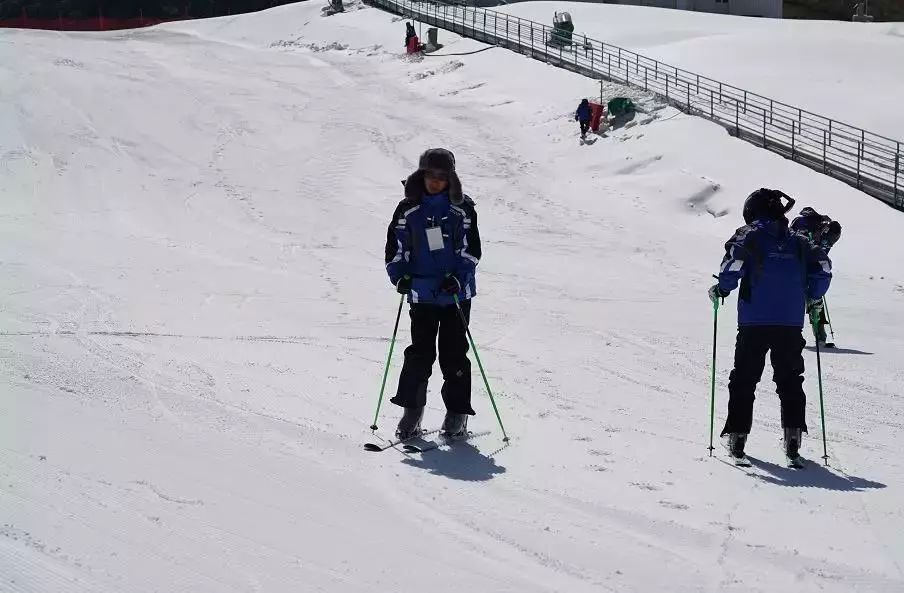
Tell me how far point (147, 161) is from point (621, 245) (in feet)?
34.2

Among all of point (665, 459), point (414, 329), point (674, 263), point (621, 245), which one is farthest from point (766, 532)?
point (621, 245)

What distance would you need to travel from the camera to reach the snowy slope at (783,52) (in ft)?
95.1

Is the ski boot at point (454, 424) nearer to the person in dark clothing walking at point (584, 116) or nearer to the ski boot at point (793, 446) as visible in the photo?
the ski boot at point (793, 446)

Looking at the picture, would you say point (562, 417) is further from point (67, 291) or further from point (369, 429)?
point (67, 291)

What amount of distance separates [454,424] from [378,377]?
1.99 m

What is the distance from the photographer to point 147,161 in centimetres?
2358

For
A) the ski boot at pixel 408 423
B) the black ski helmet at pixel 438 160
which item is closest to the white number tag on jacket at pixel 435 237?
the black ski helmet at pixel 438 160

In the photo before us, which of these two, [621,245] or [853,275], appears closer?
[853,275]

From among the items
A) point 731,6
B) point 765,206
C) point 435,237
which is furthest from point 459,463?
point 731,6

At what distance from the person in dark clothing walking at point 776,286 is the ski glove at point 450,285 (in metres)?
1.55

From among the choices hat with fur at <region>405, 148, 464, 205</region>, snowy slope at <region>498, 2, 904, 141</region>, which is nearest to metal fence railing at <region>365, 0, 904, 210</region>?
snowy slope at <region>498, 2, 904, 141</region>

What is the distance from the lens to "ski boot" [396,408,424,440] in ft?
22.9

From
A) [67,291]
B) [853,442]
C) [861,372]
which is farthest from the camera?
[67,291]

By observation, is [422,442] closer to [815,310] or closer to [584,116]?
[815,310]
